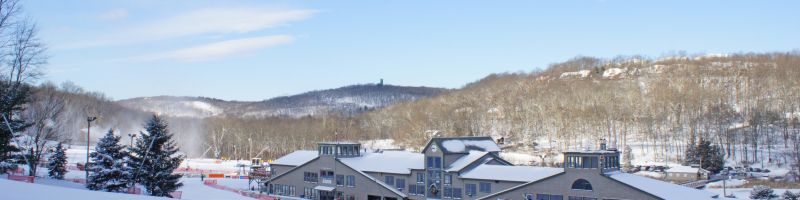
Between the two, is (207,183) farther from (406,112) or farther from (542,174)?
(406,112)

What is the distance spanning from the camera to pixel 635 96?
393 ft

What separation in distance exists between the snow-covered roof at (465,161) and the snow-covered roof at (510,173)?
64 centimetres

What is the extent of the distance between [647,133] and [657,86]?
1063 inches

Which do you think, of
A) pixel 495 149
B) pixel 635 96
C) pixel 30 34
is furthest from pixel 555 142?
pixel 30 34

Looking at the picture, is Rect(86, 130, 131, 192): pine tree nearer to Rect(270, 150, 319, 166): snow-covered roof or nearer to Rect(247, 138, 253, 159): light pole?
Rect(270, 150, 319, 166): snow-covered roof

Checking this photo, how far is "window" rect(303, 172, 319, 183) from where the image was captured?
55.6 meters

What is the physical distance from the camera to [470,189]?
46938 mm

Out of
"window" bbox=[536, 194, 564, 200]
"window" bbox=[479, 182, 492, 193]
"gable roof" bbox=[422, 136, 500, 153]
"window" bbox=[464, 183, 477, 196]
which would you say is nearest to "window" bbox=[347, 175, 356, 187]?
"gable roof" bbox=[422, 136, 500, 153]

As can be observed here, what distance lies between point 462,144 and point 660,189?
55.3 feet

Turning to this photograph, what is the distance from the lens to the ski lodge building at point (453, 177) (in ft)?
129

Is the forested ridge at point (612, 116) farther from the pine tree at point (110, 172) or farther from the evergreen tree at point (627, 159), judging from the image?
the pine tree at point (110, 172)

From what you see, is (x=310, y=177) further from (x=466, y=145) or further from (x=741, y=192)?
(x=741, y=192)

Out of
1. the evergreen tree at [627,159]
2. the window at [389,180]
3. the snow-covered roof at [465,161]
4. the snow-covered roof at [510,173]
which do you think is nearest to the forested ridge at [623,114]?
the evergreen tree at [627,159]

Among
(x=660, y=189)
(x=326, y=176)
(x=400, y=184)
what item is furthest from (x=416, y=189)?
(x=660, y=189)
